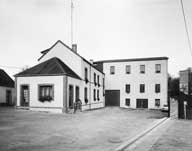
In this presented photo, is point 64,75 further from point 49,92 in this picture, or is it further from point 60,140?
point 60,140

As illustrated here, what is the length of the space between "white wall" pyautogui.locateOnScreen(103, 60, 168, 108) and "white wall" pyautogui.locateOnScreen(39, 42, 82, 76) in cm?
1248

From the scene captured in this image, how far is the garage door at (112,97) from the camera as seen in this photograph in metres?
35.5

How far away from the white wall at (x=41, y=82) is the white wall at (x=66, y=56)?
455 cm

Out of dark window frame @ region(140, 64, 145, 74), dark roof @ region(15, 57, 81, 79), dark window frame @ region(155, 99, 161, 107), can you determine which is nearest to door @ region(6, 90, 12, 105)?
dark roof @ region(15, 57, 81, 79)

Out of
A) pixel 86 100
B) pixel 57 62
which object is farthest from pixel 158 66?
pixel 57 62

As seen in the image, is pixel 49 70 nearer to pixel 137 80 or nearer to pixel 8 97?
pixel 8 97

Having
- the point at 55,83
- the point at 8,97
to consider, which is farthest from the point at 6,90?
the point at 55,83

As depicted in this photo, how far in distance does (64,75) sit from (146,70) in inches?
725

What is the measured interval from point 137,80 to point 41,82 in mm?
18749

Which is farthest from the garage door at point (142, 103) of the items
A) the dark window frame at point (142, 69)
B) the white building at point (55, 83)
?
the white building at point (55, 83)

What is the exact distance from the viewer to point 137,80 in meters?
34.2

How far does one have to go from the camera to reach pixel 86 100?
1001 inches

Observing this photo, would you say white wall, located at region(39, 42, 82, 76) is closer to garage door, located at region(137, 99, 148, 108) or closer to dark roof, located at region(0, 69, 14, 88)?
dark roof, located at region(0, 69, 14, 88)

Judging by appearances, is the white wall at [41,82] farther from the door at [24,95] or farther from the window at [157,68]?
the window at [157,68]
